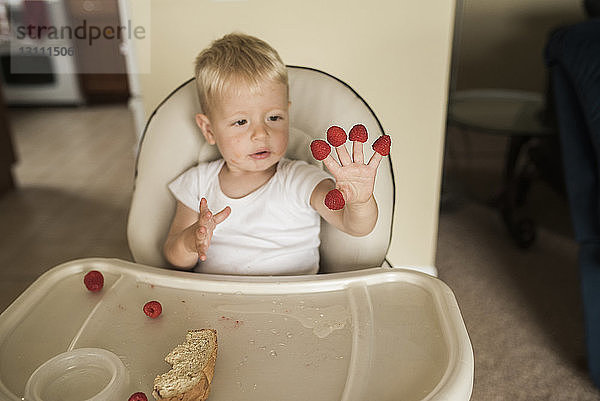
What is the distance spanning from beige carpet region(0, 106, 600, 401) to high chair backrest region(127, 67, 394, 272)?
59cm

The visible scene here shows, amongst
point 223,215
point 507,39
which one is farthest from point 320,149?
point 507,39

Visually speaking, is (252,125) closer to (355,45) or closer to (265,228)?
(265,228)

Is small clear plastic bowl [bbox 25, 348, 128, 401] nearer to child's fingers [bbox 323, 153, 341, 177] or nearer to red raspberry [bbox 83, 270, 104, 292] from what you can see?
red raspberry [bbox 83, 270, 104, 292]

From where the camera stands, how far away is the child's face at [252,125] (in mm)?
971

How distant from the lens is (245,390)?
28.7 inches

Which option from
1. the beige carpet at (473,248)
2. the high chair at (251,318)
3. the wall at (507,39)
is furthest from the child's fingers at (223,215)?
the wall at (507,39)

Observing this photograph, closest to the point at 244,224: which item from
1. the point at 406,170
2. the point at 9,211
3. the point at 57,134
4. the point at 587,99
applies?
the point at 406,170

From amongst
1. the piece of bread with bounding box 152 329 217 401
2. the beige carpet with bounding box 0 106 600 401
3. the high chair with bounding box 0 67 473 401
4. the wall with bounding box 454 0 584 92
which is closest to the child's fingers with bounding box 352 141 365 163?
the high chair with bounding box 0 67 473 401

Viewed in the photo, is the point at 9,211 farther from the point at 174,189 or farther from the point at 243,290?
the point at 243,290

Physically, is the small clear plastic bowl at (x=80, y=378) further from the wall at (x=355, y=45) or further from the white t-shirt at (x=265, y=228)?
the wall at (x=355, y=45)

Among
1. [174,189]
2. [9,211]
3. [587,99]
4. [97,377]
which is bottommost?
[9,211]

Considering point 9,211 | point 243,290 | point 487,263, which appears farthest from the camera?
point 9,211

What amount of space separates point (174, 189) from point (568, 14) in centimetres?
304

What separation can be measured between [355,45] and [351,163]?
1.67 ft
